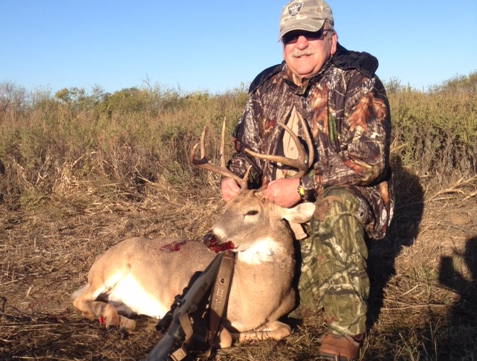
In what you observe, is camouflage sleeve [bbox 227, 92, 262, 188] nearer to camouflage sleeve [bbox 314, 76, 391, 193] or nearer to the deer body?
the deer body

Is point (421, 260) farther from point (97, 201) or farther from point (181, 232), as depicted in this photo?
point (97, 201)

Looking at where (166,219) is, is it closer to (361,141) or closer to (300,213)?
(300,213)

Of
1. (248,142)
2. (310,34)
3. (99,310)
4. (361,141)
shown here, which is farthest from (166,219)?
(361,141)

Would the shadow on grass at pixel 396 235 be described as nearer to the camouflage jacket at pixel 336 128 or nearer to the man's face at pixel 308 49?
the camouflage jacket at pixel 336 128

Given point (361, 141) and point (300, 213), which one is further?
point (300, 213)

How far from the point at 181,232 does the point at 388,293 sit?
2.28m

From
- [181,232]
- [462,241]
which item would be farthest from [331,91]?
[181,232]

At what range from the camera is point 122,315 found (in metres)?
4.08

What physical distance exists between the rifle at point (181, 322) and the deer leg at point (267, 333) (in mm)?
205

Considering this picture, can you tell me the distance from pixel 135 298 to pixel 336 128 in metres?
1.95

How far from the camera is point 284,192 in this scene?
11.3ft

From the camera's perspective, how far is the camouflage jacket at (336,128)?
3334 mm

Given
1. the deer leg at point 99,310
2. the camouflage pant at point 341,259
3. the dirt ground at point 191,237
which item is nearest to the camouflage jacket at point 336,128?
the camouflage pant at point 341,259

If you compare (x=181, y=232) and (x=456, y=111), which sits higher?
(x=456, y=111)
